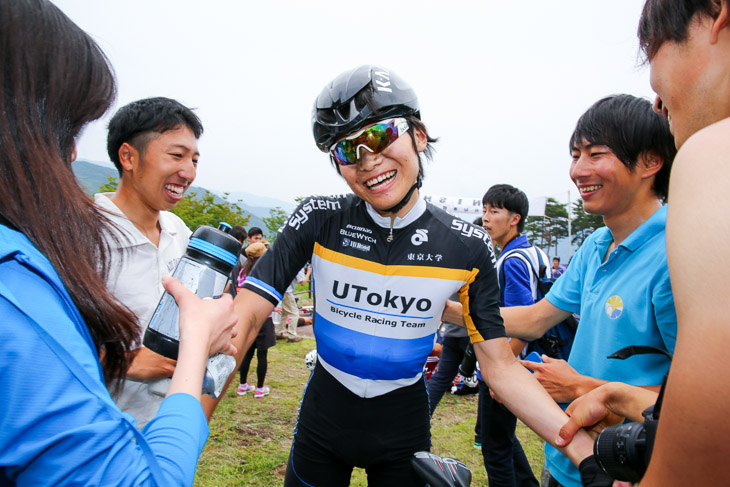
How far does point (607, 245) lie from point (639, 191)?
0.38 metres

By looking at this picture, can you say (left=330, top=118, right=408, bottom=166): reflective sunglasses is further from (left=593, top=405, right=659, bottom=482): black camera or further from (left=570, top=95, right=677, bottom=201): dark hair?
(left=593, top=405, right=659, bottom=482): black camera

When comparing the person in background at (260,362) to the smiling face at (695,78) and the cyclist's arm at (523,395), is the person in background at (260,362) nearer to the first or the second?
the cyclist's arm at (523,395)

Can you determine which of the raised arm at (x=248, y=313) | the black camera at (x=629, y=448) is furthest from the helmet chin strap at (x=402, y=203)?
the black camera at (x=629, y=448)

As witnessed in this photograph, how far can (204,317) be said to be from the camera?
3.98 feet

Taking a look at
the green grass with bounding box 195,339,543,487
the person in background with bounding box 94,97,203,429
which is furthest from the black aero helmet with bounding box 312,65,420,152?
the green grass with bounding box 195,339,543,487

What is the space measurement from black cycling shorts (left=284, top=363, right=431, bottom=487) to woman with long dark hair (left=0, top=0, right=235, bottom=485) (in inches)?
54.7

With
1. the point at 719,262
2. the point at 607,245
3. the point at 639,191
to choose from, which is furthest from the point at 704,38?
the point at 607,245

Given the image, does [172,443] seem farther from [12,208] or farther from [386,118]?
[386,118]

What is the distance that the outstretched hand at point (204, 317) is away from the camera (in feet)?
3.83

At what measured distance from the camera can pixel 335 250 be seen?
95.7 inches

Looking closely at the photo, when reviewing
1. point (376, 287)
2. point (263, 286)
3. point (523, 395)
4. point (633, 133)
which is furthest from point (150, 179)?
point (633, 133)

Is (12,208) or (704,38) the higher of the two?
(704,38)

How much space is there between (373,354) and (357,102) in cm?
148

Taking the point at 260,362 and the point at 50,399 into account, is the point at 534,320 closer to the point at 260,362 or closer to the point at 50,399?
the point at 50,399
